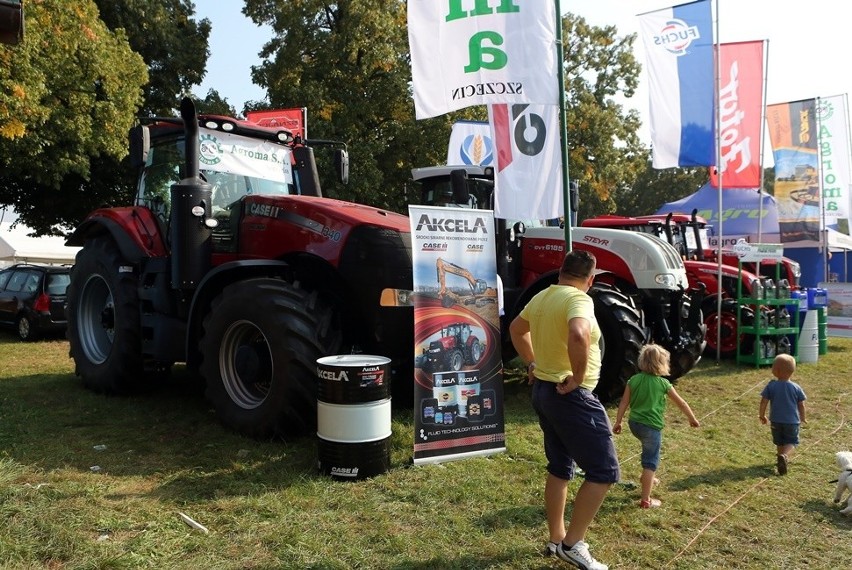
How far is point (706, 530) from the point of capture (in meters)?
3.79

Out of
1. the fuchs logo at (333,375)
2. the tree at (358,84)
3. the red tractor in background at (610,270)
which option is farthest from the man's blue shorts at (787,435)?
the tree at (358,84)

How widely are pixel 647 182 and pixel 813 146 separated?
34.1m

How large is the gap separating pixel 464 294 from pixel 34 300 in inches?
415

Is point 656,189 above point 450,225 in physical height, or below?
above

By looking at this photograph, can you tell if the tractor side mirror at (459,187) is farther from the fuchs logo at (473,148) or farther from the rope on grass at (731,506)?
the fuchs logo at (473,148)

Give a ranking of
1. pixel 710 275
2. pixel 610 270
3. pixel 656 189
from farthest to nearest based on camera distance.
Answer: pixel 656 189, pixel 710 275, pixel 610 270

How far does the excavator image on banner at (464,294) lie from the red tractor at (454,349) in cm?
18

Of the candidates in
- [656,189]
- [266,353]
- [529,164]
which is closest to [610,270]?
[529,164]

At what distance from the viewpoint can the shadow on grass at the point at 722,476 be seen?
457 cm

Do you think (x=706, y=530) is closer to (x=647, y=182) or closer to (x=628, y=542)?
(x=628, y=542)

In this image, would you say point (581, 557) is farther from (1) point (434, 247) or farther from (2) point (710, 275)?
(2) point (710, 275)

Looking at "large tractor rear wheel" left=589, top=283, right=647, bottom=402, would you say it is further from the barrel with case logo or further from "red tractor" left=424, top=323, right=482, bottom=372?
the barrel with case logo

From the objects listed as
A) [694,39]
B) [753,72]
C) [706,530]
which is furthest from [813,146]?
[706,530]

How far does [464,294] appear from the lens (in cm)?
495
